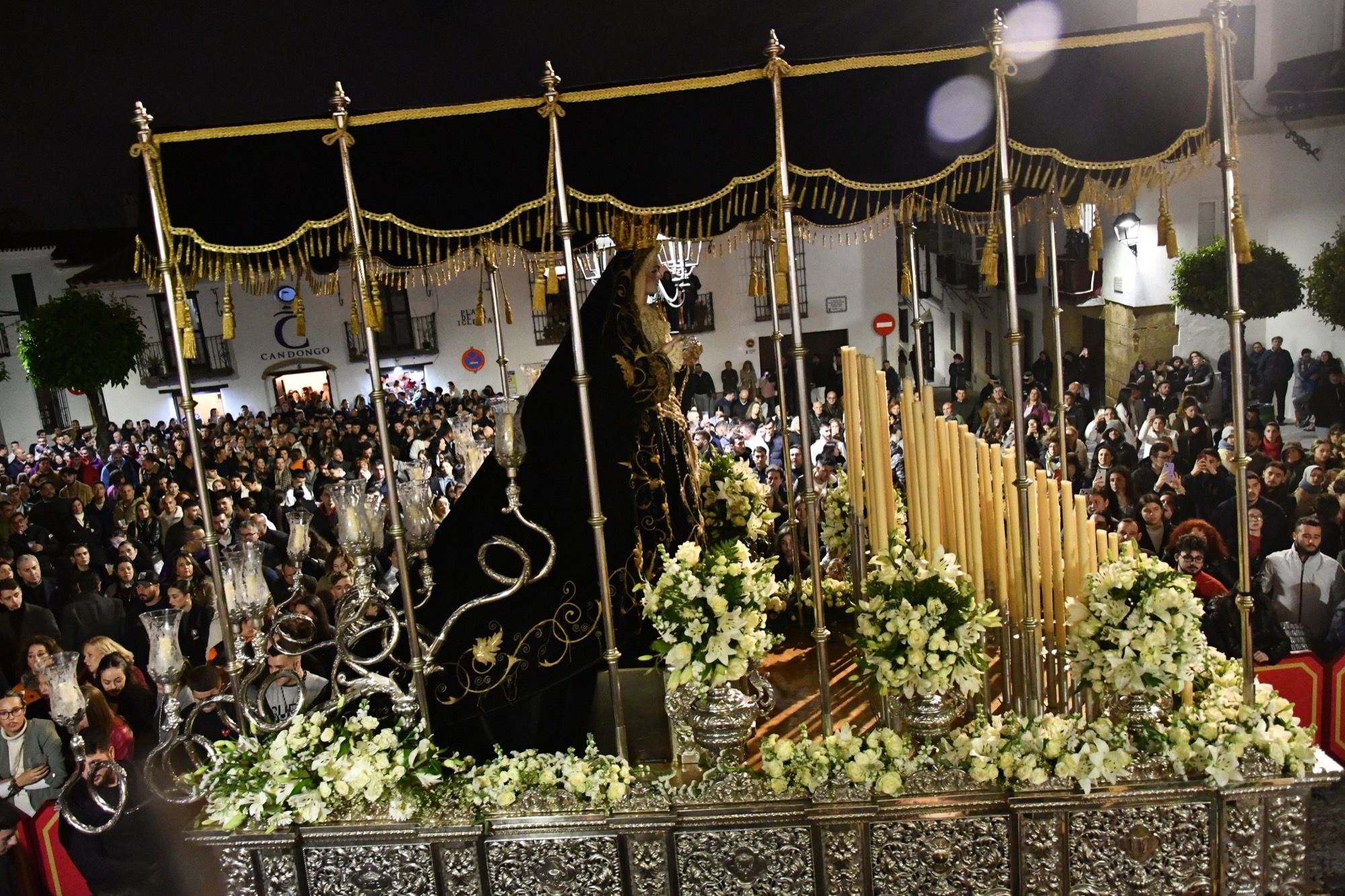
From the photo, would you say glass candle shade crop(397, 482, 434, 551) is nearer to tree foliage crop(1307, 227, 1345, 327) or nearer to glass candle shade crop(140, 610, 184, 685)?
glass candle shade crop(140, 610, 184, 685)

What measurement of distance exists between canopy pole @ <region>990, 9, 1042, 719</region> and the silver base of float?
1.61 feet

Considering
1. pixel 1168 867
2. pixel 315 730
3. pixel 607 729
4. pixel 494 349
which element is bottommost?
pixel 1168 867

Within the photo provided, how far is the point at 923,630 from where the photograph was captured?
4.05 meters

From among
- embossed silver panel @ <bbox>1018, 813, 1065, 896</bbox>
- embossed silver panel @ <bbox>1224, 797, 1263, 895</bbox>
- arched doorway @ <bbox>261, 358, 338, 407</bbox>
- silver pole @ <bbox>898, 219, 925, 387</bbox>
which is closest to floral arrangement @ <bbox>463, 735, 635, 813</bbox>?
embossed silver panel @ <bbox>1018, 813, 1065, 896</bbox>

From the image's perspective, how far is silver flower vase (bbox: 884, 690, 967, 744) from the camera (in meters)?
4.23

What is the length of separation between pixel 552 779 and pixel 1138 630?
236 cm


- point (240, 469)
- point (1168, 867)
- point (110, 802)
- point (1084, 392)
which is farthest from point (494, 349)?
point (1168, 867)

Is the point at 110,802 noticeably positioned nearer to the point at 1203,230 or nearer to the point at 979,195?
the point at 979,195

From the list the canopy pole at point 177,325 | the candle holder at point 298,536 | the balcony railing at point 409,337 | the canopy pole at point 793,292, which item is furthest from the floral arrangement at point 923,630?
the balcony railing at point 409,337

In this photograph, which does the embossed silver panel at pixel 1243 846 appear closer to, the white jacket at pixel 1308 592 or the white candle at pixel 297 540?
the white jacket at pixel 1308 592

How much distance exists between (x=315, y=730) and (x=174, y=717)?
1.80ft

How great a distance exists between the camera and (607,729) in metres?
5.09

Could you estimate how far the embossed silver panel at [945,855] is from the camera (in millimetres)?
4023

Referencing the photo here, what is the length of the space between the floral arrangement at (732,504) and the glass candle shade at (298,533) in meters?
2.38
